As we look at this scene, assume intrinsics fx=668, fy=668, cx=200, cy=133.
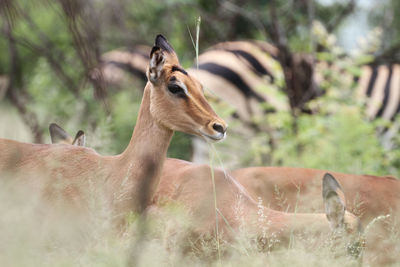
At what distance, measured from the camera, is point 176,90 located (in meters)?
4.02

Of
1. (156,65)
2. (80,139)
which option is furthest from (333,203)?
(80,139)

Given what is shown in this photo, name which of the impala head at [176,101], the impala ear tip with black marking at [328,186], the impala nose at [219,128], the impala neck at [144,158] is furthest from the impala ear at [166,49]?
the impala ear tip with black marking at [328,186]

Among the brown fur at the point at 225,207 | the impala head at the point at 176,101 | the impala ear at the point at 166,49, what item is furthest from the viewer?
the impala ear at the point at 166,49

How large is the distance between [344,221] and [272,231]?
437mm

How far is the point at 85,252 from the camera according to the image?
3350 millimetres

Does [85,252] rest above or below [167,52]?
below

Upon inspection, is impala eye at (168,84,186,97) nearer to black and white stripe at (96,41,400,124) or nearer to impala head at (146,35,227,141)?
impala head at (146,35,227,141)

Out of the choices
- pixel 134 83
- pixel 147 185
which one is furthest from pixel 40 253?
pixel 134 83

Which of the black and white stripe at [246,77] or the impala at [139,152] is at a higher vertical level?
the black and white stripe at [246,77]

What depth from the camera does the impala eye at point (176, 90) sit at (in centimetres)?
401

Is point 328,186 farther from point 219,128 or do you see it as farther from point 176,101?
point 176,101

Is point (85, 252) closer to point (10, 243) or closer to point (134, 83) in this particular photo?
point (10, 243)

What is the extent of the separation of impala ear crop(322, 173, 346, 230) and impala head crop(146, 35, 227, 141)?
0.74 meters

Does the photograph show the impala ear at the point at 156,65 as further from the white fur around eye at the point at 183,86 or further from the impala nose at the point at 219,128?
the impala nose at the point at 219,128
